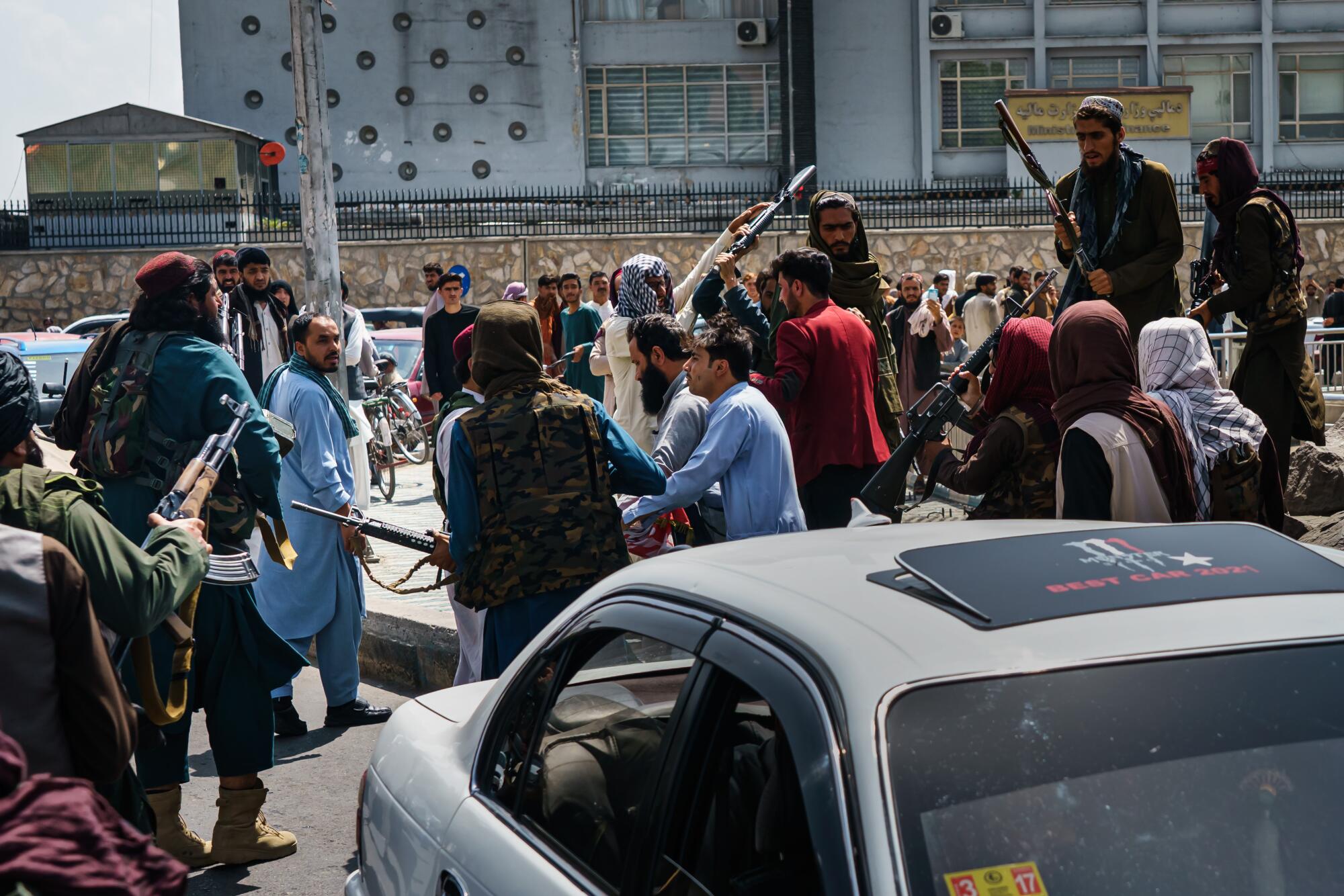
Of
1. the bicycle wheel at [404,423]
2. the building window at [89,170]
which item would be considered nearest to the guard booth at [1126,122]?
the bicycle wheel at [404,423]

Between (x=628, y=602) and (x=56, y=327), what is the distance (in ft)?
96.8

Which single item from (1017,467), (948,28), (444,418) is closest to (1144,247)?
(1017,467)

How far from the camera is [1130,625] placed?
6.76 ft

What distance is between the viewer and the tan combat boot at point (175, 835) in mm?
4812

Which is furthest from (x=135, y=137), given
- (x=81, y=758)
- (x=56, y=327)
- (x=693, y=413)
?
(x=81, y=758)

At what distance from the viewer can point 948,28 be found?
35.2 meters

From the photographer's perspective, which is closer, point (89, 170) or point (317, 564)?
point (317, 564)

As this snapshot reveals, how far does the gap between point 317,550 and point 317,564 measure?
0.22 feet

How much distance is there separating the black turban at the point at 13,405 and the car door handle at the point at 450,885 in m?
1.33

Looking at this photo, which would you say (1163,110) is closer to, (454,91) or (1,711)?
(454,91)

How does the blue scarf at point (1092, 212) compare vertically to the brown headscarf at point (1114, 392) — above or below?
above

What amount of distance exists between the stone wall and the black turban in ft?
87.7

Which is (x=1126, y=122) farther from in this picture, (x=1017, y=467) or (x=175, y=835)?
(x=175, y=835)

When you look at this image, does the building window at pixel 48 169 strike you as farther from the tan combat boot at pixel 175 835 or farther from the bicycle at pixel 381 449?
the tan combat boot at pixel 175 835
